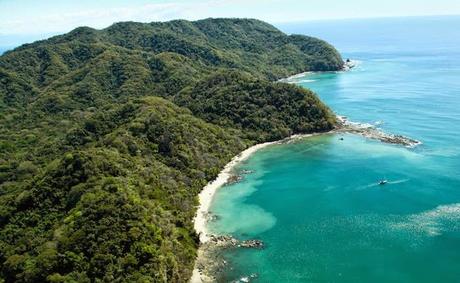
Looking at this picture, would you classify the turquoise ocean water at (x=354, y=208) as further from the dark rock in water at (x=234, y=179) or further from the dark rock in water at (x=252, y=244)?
Result: the dark rock in water at (x=234, y=179)

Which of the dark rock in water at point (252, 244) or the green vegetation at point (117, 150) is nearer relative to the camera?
the green vegetation at point (117, 150)

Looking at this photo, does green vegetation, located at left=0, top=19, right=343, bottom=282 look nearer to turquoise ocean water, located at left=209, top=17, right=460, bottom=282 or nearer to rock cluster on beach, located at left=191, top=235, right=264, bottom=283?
rock cluster on beach, located at left=191, top=235, right=264, bottom=283

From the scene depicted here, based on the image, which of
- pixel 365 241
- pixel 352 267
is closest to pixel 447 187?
pixel 365 241

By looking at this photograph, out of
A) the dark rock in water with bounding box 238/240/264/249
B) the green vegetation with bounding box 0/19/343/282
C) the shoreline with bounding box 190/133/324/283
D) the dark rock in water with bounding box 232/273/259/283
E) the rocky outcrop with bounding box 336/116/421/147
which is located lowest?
the dark rock in water with bounding box 232/273/259/283

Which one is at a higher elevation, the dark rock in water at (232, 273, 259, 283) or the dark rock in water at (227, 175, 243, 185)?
the dark rock in water at (227, 175, 243, 185)

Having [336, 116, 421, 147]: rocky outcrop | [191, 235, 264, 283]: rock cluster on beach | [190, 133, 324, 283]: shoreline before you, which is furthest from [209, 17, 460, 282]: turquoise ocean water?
[336, 116, 421, 147]: rocky outcrop

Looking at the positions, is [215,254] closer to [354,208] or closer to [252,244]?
[252,244]

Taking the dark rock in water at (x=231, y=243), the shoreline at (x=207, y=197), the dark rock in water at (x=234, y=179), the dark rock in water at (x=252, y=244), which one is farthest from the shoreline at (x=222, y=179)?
the dark rock in water at (x=252, y=244)
